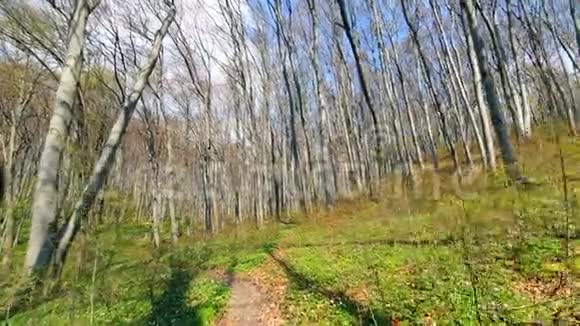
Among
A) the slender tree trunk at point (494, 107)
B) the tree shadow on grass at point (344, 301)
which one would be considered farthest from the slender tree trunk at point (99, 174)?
the slender tree trunk at point (494, 107)

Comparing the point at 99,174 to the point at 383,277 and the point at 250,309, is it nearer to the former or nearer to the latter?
the point at 250,309

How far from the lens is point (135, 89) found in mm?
6945

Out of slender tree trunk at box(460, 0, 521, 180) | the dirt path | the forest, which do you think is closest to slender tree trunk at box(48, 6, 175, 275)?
the forest

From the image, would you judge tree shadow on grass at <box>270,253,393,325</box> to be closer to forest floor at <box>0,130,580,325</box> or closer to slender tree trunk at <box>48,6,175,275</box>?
forest floor at <box>0,130,580,325</box>

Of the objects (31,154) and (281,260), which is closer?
(281,260)

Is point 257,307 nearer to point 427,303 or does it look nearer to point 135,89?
point 427,303

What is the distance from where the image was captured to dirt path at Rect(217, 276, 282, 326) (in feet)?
19.6

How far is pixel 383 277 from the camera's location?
5.90 m

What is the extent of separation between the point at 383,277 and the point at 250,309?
88.2 inches

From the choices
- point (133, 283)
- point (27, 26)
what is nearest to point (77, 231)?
point (133, 283)

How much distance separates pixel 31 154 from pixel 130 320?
25.1m

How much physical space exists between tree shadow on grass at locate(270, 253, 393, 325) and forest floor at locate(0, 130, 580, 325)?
2cm

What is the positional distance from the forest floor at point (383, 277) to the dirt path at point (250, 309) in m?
0.03

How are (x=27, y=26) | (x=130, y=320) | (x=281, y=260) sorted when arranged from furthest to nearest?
(x=27, y=26) < (x=281, y=260) < (x=130, y=320)
